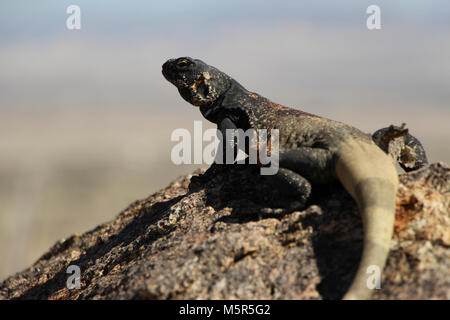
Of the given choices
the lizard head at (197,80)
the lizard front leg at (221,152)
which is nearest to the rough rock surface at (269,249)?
the lizard front leg at (221,152)

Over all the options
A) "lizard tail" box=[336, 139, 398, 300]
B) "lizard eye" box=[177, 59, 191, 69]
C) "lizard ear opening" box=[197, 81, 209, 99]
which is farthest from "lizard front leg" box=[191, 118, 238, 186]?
"lizard tail" box=[336, 139, 398, 300]

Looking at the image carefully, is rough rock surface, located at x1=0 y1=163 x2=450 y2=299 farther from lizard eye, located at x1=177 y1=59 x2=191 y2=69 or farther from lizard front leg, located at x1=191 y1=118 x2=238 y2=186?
lizard eye, located at x1=177 y1=59 x2=191 y2=69

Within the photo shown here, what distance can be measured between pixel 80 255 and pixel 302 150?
338cm

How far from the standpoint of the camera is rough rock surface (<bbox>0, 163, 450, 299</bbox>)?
14.1ft

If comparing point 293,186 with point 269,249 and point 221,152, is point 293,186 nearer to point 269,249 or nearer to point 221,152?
point 269,249

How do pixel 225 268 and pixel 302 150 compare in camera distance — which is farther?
pixel 302 150

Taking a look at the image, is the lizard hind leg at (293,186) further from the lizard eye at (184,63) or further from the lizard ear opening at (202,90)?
the lizard eye at (184,63)

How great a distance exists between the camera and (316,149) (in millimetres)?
5344

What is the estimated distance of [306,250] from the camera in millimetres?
4711

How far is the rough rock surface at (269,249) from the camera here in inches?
169

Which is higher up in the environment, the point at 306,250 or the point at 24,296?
the point at 306,250

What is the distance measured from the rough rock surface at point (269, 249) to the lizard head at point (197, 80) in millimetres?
1142

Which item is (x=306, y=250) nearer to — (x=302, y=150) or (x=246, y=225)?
(x=246, y=225)
